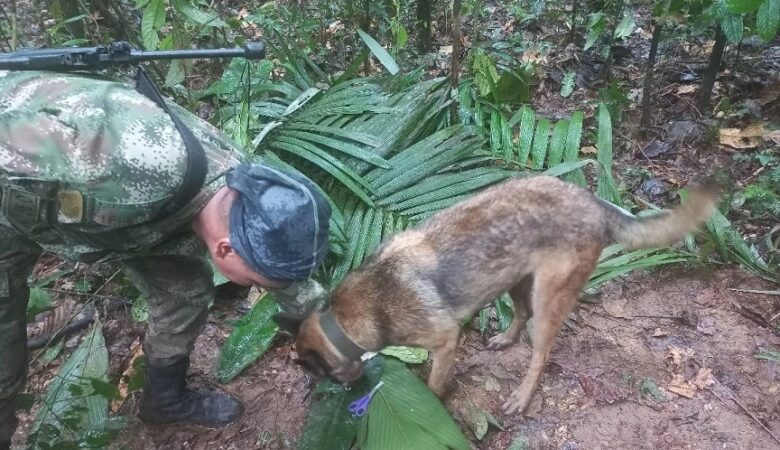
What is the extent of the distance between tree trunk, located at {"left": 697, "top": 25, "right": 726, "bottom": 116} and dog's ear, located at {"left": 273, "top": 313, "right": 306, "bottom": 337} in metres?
4.09

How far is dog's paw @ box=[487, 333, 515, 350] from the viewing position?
3.79 metres

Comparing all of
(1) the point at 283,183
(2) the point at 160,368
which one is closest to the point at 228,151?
(1) the point at 283,183

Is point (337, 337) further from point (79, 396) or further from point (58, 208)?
point (79, 396)

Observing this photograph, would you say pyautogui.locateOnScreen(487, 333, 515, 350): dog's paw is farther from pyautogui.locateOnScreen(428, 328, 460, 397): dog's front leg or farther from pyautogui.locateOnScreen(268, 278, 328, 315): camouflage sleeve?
pyautogui.locateOnScreen(268, 278, 328, 315): camouflage sleeve

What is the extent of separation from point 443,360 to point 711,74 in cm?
375

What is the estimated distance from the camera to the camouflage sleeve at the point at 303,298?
2783 millimetres

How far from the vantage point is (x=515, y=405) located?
339 centimetres

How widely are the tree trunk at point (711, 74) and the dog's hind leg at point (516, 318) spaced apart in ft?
9.51

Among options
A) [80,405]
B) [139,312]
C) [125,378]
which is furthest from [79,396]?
[139,312]

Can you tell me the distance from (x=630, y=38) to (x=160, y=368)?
20.3 feet

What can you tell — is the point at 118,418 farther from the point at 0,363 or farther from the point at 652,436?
the point at 652,436

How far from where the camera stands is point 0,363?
276cm

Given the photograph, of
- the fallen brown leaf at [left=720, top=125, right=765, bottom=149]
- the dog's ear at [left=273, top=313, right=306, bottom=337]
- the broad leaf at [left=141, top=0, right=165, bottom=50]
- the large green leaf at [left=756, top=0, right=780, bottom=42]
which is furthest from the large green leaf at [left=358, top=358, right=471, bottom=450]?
the fallen brown leaf at [left=720, top=125, right=765, bottom=149]

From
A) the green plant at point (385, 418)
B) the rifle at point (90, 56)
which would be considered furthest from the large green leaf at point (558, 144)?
the rifle at point (90, 56)
